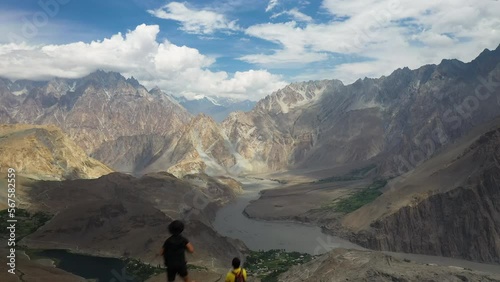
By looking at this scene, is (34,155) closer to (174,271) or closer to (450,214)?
(450,214)

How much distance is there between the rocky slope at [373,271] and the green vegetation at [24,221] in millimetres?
73407

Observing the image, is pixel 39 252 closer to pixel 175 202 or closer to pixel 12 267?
pixel 12 267

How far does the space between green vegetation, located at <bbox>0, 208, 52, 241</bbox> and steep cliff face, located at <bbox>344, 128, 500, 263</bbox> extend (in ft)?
283

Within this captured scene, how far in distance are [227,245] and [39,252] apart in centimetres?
4223

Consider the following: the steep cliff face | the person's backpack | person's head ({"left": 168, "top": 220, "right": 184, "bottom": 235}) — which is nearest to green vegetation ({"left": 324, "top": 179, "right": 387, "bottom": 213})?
the steep cliff face

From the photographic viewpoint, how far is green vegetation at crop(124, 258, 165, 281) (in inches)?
3292

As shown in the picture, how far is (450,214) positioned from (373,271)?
70.5 meters

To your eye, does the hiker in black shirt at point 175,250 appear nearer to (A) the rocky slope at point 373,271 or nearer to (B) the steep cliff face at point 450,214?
(A) the rocky slope at point 373,271

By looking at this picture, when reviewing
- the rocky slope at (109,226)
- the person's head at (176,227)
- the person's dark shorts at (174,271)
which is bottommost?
the rocky slope at (109,226)

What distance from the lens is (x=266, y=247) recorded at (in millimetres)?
124812

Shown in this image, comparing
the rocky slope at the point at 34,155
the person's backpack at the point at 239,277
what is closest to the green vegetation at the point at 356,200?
the rocky slope at the point at 34,155

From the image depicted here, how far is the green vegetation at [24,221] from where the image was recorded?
347 ft

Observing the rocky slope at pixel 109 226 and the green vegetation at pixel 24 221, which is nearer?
the rocky slope at pixel 109 226

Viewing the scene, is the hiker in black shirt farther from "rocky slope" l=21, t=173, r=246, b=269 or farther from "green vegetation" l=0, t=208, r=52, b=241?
"green vegetation" l=0, t=208, r=52, b=241
